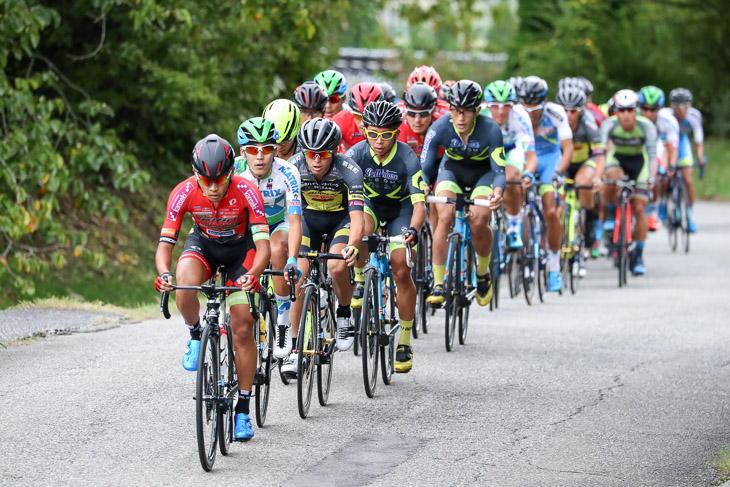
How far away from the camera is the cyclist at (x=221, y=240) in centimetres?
734

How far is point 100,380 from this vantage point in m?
9.39

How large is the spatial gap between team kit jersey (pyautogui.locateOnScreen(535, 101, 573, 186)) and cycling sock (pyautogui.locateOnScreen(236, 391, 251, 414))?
8.02m

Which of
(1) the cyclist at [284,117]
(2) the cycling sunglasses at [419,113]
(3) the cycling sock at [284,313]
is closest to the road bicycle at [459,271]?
(2) the cycling sunglasses at [419,113]

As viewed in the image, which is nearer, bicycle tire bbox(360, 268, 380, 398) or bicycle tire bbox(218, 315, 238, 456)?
bicycle tire bbox(218, 315, 238, 456)

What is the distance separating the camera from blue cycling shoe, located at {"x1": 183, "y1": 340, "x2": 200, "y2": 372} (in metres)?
7.31

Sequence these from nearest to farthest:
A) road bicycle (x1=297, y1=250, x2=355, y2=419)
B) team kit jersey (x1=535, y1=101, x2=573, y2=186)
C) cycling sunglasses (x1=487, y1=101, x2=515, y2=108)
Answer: road bicycle (x1=297, y1=250, x2=355, y2=419) → cycling sunglasses (x1=487, y1=101, x2=515, y2=108) → team kit jersey (x1=535, y1=101, x2=573, y2=186)

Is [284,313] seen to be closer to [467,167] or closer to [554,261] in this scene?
[467,167]

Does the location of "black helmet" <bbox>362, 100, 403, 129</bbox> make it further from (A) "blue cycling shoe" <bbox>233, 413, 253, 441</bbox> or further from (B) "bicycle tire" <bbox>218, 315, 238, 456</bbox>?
(A) "blue cycling shoe" <bbox>233, 413, 253, 441</bbox>

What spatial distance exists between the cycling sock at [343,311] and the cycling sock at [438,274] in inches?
78.2

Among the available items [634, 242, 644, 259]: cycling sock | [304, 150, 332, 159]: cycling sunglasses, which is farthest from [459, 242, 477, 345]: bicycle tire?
[634, 242, 644, 259]: cycling sock

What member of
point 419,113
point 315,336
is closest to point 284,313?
point 315,336

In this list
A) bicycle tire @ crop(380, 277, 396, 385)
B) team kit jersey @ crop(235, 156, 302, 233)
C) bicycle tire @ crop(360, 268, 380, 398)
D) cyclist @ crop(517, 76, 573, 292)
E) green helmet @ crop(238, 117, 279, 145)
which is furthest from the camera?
cyclist @ crop(517, 76, 573, 292)

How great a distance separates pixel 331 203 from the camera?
9539 mm

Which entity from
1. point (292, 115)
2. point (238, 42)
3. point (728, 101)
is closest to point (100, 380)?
point (292, 115)
